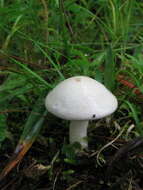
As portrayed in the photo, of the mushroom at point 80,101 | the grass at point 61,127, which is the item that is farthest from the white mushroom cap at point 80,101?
the grass at point 61,127

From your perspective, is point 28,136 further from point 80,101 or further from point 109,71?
point 109,71

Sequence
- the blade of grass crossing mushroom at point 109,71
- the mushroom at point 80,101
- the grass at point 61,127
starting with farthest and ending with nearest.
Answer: the blade of grass crossing mushroom at point 109,71, the grass at point 61,127, the mushroom at point 80,101

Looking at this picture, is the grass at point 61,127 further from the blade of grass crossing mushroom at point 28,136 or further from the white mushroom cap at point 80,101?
the white mushroom cap at point 80,101

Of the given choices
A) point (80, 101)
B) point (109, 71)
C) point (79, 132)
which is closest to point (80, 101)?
point (80, 101)

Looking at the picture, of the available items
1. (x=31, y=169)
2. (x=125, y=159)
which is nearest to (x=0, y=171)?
(x=31, y=169)

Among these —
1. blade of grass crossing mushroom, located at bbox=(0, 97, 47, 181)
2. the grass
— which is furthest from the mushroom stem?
blade of grass crossing mushroom, located at bbox=(0, 97, 47, 181)
